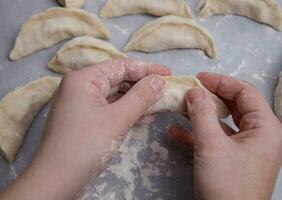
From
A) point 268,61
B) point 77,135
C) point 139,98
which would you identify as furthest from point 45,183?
point 268,61

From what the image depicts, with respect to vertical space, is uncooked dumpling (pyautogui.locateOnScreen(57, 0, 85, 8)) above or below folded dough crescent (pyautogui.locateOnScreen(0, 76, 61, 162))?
above

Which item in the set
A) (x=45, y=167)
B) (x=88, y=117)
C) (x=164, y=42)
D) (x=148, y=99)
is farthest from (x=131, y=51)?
(x=45, y=167)

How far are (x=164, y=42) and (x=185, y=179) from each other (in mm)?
475

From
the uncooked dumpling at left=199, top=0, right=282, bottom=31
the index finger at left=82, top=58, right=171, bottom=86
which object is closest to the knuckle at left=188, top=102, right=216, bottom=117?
the index finger at left=82, top=58, right=171, bottom=86

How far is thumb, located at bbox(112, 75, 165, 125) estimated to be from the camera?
1072 millimetres

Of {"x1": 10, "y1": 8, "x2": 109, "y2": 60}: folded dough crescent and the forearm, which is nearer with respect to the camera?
the forearm

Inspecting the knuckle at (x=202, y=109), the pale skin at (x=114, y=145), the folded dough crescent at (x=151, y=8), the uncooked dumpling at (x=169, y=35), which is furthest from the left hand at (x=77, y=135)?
the folded dough crescent at (x=151, y=8)

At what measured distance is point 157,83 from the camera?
1.21 meters

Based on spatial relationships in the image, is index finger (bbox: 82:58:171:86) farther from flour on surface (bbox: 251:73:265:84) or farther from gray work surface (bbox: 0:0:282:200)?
flour on surface (bbox: 251:73:265:84)

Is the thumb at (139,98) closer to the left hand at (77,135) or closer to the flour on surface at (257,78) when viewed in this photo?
the left hand at (77,135)

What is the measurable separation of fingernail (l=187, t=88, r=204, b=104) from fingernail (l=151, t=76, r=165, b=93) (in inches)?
3.2

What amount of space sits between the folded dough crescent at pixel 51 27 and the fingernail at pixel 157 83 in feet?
1.22

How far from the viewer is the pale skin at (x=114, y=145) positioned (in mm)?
1000

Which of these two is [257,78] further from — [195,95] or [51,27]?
[51,27]
